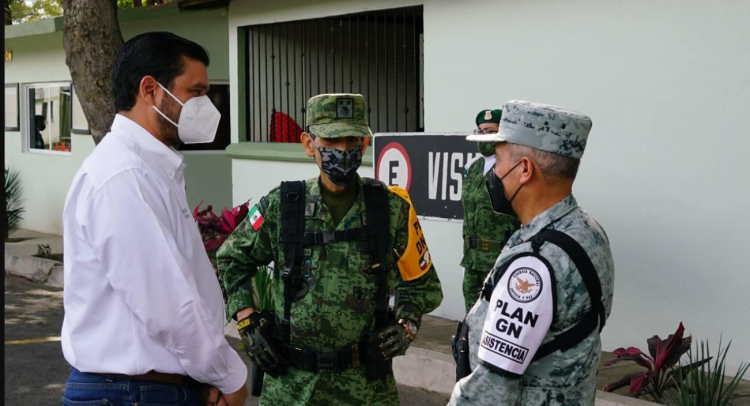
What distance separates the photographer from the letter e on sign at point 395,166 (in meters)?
7.49

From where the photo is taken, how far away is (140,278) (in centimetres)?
247

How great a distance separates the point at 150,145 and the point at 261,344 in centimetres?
107

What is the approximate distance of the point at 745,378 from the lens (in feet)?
20.0

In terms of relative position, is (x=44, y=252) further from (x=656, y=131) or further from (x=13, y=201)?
(x=656, y=131)

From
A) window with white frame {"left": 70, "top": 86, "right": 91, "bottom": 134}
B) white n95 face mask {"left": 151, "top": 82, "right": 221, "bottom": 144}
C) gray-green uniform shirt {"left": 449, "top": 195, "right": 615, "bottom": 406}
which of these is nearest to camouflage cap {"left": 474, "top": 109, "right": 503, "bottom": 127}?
white n95 face mask {"left": 151, "top": 82, "right": 221, "bottom": 144}

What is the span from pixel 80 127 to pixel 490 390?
13.5 metres

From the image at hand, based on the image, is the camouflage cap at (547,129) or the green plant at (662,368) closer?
the camouflage cap at (547,129)

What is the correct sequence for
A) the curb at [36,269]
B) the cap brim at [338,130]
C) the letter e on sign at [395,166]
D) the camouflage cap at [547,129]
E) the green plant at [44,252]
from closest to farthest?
the camouflage cap at [547,129]
the cap brim at [338,130]
the letter e on sign at [395,166]
the curb at [36,269]
the green plant at [44,252]

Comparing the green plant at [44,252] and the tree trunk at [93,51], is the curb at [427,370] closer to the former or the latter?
the tree trunk at [93,51]

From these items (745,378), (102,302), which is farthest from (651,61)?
(102,302)

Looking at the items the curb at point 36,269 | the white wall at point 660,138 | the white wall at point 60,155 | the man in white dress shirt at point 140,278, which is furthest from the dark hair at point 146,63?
the white wall at point 60,155

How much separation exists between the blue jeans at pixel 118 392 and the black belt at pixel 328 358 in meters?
0.89

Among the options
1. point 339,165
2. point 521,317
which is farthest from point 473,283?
point 521,317

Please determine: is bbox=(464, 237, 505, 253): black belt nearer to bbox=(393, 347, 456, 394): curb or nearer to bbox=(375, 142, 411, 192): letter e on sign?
bbox=(393, 347, 456, 394): curb
